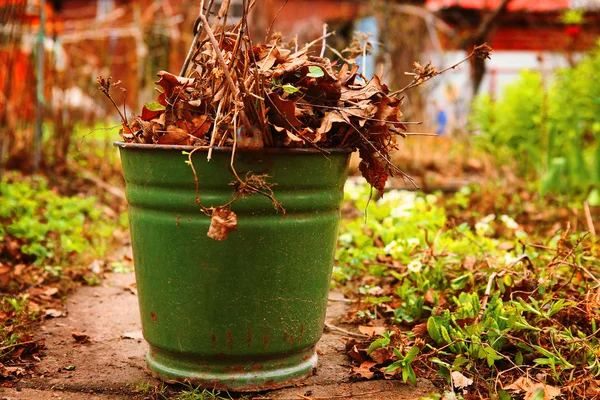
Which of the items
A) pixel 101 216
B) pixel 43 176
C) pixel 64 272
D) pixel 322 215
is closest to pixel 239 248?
pixel 322 215

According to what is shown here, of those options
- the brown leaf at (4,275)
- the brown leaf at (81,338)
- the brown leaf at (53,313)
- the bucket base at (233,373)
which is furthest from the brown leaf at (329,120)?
the brown leaf at (4,275)

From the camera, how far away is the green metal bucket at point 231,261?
1981mm

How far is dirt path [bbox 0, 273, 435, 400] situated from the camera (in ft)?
6.94

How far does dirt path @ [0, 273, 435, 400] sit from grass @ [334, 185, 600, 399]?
0.09 metres

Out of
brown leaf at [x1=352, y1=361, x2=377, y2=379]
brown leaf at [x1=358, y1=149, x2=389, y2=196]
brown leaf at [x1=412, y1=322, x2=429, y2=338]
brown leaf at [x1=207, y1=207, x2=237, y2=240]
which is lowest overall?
brown leaf at [x1=352, y1=361, x2=377, y2=379]

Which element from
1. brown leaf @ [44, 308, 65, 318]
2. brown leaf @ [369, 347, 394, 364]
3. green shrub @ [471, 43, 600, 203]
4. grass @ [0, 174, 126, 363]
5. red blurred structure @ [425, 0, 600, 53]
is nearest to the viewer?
brown leaf @ [369, 347, 394, 364]

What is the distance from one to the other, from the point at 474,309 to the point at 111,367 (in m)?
1.24

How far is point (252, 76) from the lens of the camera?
194cm

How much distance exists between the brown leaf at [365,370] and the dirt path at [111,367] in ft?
0.10

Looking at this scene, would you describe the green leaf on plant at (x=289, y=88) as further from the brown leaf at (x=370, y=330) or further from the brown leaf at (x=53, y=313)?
the brown leaf at (x=53, y=313)

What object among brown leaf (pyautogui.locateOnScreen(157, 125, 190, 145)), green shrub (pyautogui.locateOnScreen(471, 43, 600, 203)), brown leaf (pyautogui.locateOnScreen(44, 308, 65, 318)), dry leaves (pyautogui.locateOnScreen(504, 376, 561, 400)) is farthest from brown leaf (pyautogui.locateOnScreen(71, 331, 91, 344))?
green shrub (pyautogui.locateOnScreen(471, 43, 600, 203))

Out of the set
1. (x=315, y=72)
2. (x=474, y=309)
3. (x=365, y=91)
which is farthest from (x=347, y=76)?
(x=474, y=309)

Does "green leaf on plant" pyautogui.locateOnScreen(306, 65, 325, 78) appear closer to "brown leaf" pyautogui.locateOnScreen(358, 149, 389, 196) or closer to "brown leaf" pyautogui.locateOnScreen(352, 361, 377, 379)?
"brown leaf" pyautogui.locateOnScreen(358, 149, 389, 196)

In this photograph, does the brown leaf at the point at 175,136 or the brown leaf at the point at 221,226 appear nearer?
the brown leaf at the point at 221,226
